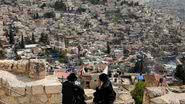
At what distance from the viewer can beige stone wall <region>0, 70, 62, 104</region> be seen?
5.22 meters

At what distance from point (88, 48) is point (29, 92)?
5496cm

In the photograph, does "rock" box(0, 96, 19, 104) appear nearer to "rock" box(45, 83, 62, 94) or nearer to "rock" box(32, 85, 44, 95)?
"rock" box(32, 85, 44, 95)

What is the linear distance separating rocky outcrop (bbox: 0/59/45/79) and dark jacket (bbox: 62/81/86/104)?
1.47 ft

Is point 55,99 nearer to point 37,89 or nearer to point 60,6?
point 37,89

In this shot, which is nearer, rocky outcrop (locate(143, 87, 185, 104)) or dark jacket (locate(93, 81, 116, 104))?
rocky outcrop (locate(143, 87, 185, 104))

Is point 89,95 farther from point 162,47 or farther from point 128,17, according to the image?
point 128,17

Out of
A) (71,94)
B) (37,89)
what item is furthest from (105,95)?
(37,89)

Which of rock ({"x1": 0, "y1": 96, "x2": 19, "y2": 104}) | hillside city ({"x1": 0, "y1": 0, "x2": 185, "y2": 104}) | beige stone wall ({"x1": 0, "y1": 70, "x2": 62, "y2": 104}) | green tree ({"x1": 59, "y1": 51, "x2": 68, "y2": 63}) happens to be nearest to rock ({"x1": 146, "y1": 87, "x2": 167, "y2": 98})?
hillside city ({"x1": 0, "y1": 0, "x2": 185, "y2": 104})

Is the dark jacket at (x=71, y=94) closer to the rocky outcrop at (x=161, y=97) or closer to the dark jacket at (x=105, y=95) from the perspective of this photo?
the dark jacket at (x=105, y=95)

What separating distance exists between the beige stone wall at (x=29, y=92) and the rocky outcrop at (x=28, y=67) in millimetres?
195

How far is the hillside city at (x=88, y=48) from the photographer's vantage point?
553 cm

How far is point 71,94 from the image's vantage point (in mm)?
5812

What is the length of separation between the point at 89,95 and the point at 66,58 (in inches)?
1761

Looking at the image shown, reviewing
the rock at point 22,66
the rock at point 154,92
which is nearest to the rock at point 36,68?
the rock at point 22,66
